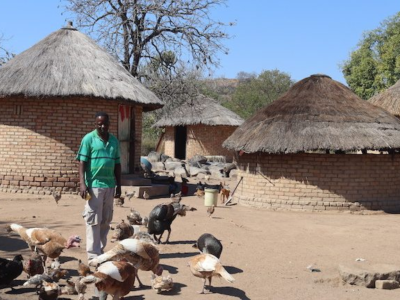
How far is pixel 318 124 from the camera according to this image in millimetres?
12227

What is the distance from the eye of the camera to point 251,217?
A: 36.5 ft

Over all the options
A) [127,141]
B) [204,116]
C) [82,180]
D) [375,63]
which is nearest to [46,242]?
[82,180]

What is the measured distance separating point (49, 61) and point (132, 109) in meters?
2.55

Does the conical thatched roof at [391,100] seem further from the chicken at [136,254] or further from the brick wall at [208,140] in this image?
the chicken at [136,254]

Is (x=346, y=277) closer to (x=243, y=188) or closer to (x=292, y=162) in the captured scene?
(x=292, y=162)

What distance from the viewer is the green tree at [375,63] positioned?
30891 millimetres

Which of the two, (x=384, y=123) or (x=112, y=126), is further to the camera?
(x=112, y=126)

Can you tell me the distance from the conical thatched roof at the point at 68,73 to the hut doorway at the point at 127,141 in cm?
70

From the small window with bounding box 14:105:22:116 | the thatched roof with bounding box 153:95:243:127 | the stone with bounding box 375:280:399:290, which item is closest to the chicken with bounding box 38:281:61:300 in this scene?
the stone with bounding box 375:280:399:290

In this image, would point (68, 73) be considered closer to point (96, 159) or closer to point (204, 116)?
point (96, 159)

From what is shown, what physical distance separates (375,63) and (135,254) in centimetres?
3026

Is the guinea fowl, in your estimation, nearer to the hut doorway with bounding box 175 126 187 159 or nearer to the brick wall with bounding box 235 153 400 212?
the brick wall with bounding box 235 153 400 212

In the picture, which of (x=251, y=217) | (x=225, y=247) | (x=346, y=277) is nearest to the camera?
(x=346, y=277)

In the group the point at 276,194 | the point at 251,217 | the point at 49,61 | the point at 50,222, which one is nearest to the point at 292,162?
the point at 276,194
